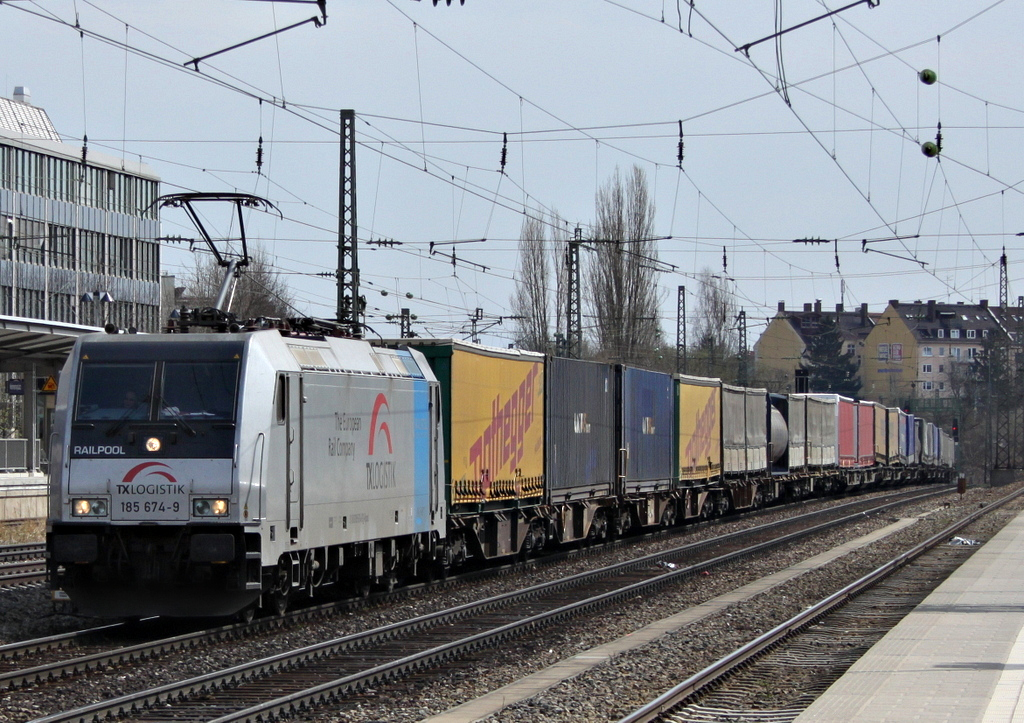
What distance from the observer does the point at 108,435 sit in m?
13.4

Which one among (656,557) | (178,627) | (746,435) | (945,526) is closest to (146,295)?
(746,435)

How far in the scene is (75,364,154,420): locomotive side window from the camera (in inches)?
531

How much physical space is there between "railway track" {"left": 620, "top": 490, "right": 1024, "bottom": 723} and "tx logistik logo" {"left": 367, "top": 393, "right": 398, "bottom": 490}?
486 cm

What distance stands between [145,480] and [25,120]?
68.7 m

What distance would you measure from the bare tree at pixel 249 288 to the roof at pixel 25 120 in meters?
13.2

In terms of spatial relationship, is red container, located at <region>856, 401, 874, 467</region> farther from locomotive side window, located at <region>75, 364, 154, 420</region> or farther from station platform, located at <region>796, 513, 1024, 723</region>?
locomotive side window, located at <region>75, 364, 154, 420</region>

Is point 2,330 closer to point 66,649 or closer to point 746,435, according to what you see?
point 66,649

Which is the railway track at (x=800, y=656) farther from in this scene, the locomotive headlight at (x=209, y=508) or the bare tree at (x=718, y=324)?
the bare tree at (x=718, y=324)

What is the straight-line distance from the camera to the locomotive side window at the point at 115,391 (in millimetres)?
13484

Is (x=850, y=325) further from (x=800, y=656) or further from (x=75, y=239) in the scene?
(x=800, y=656)

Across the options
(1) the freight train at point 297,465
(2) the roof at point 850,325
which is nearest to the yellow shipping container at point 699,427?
(1) the freight train at point 297,465

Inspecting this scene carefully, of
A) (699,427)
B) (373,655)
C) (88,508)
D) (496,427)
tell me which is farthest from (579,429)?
(88,508)

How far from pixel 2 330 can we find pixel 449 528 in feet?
31.6

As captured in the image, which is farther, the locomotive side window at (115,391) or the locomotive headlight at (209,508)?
the locomotive side window at (115,391)
